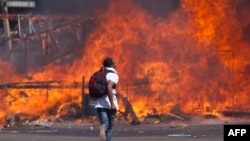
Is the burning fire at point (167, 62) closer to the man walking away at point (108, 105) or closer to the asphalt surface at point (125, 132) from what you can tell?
the asphalt surface at point (125, 132)

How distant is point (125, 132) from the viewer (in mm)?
15141

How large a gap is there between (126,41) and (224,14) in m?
3.50

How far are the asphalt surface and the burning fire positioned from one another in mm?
1668

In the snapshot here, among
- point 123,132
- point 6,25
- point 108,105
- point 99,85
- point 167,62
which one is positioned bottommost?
point 123,132

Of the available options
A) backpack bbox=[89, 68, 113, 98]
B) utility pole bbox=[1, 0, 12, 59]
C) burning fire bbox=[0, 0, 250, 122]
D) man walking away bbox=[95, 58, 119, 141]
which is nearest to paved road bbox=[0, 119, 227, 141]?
burning fire bbox=[0, 0, 250, 122]

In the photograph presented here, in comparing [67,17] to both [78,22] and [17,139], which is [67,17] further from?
[17,139]

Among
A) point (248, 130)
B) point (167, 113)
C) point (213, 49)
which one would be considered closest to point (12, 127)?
point (167, 113)

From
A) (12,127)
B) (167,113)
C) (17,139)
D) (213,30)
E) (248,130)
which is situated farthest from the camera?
(213,30)

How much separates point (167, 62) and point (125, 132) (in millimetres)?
5374

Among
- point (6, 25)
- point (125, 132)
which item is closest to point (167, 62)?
point (125, 132)

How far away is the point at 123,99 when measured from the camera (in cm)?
1755

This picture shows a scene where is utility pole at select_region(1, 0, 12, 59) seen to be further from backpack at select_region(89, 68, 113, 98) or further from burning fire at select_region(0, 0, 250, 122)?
backpack at select_region(89, 68, 113, 98)

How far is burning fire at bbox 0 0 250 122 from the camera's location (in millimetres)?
18906

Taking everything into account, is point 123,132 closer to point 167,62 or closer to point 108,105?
point 108,105
